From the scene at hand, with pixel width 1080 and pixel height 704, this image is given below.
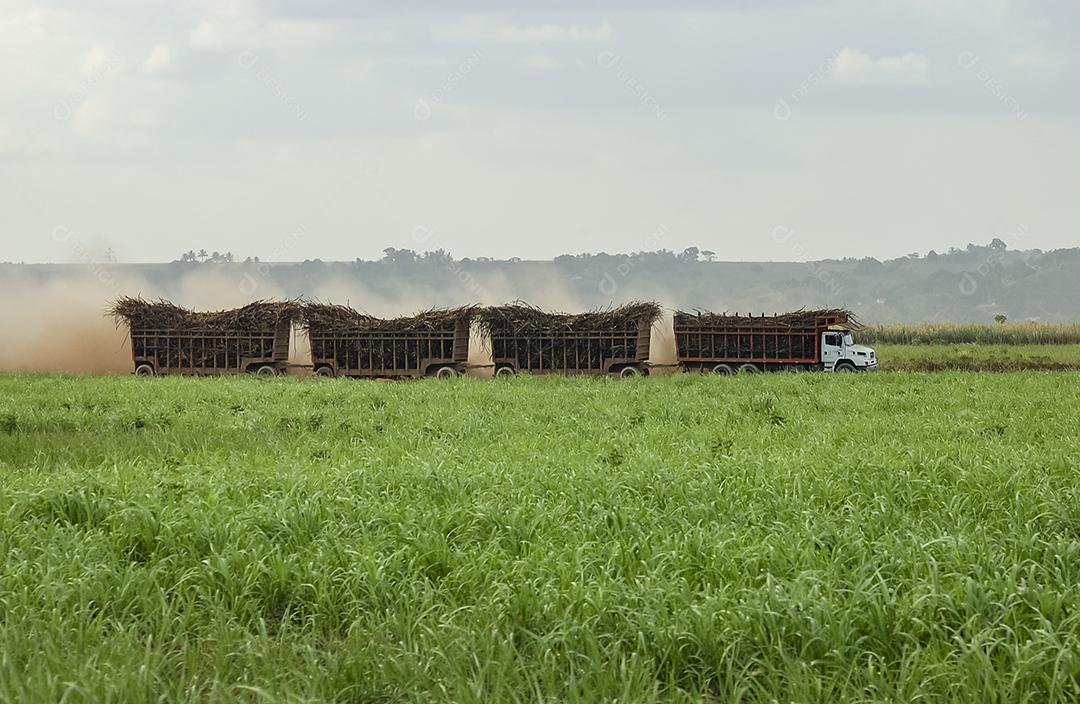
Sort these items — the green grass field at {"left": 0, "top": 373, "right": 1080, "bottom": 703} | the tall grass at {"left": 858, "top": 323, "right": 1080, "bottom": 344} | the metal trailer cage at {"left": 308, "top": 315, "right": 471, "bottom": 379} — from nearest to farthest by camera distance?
the green grass field at {"left": 0, "top": 373, "right": 1080, "bottom": 703}
the metal trailer cage at {"left": 308, "top": 315, "right": 471, "bottom": 379}
the tall grass at {"left": 858, "top": 323, "right": 1080, "bottom": 344}

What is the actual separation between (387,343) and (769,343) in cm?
1309

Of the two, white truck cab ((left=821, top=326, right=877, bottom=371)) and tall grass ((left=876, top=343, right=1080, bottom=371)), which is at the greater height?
white truck cab ((left=821, top=326, right=877, bottom=371))

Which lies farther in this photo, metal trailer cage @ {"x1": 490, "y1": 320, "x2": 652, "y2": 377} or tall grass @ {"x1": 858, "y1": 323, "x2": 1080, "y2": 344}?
tall grass @ {"x1": 858, "y1": 323, "x2": 1080, "y2": 344}

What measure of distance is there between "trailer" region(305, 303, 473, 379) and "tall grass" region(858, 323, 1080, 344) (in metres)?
33.2

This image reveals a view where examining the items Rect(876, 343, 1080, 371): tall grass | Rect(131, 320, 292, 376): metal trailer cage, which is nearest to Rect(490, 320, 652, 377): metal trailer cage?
Rect(131, 320, 292, 376): metal trailer cage

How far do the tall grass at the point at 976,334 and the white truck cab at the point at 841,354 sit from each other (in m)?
26.9

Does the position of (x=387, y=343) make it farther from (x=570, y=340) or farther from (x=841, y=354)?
(x=841, y=354)

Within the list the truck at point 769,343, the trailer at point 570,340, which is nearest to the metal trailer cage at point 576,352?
the trailer at point 570,340

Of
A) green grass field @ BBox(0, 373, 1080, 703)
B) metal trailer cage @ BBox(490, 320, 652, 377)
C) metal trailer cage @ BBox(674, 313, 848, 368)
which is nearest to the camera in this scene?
green grass field @ BBox(0, 373, 1080, 703)

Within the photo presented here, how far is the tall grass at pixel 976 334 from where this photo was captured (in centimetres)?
6044

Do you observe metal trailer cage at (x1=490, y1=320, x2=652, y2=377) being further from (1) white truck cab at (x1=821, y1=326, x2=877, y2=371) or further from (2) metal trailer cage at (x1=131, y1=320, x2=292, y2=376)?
(2) metal trailer cage at (x1=131, y1=320, x2=292, y2=376)

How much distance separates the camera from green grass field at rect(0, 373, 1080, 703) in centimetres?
557

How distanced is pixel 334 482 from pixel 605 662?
17.3 ft

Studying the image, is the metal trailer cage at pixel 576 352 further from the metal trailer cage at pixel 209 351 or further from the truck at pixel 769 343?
the metal trailer cage at pixel 209 351
